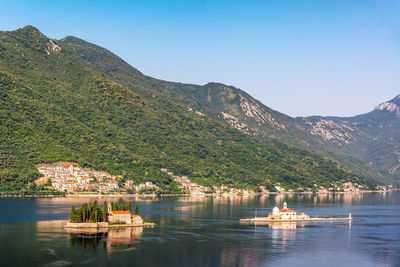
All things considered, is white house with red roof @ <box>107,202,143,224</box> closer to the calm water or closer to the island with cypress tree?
the island with cypress tree

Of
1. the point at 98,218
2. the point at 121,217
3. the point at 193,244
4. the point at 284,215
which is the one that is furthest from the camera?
the point at 284,215

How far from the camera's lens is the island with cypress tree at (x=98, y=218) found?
147m

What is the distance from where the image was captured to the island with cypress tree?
147 meters

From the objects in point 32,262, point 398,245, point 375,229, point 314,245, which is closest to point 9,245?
point 32,262

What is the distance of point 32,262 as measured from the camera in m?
108

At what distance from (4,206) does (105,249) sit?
86728mm

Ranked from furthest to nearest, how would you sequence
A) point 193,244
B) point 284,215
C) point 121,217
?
point 284,215 → point 121,217 → point 193,244

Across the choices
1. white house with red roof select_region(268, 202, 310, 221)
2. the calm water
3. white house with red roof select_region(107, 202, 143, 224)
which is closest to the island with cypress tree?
white house with red roof select_region(107, 202, 143, 224)

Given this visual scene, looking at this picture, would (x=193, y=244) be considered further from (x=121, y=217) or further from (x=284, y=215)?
(x=284, y=215)

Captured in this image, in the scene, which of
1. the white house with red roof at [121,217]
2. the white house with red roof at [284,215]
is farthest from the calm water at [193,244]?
the white house with red roof at [284,215]

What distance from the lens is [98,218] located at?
5881 inches

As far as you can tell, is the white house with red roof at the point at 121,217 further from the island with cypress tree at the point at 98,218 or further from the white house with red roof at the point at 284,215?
the white house with red roof at the point at 284,215

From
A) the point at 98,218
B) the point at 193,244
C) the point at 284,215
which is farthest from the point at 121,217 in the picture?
the point at 284,215

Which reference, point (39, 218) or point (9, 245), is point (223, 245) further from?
point (39, 218)
